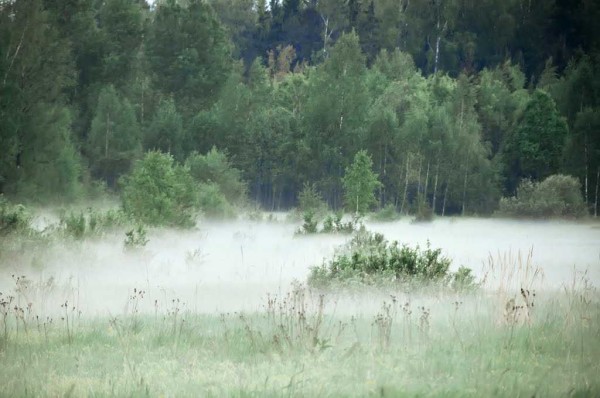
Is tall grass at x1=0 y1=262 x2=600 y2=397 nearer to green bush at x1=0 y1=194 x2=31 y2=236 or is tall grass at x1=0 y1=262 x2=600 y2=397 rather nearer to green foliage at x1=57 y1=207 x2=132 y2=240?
green bush at x1=0 y1=194 x2=31 y2=236

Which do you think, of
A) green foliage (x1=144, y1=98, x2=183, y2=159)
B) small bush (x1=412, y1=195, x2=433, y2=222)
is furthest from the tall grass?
green foliage (x1=144, y1=98, x2=183, y2=159)

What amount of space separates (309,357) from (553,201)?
112 ft

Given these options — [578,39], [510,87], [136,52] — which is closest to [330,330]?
[136,52]

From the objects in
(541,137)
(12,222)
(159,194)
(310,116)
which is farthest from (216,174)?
(541,137)

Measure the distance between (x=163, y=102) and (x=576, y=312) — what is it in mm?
41159

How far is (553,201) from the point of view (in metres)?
39.7

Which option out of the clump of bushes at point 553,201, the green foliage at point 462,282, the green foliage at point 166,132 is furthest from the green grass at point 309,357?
the green foliage at point 166,132

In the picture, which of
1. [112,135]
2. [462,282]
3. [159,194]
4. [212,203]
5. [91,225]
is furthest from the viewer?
[112,135]

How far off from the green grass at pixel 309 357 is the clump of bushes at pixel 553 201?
2961 cm

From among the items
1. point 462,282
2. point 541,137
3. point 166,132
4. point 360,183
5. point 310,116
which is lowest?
point 462,282

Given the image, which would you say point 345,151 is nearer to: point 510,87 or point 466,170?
point 466,170

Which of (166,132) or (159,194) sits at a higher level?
(166,132)

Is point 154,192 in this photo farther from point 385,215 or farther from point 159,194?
point 385,215

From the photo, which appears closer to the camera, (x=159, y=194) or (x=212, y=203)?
(x=159, y=194)
